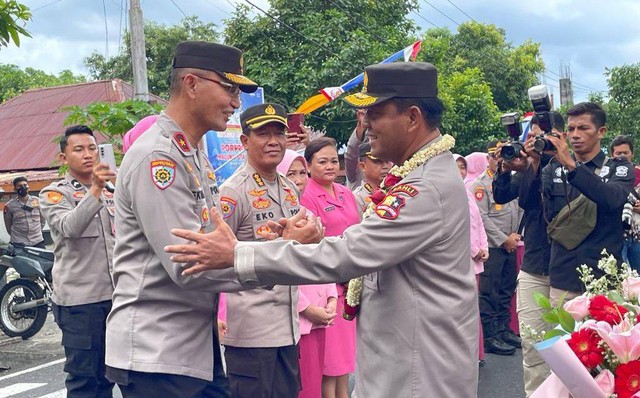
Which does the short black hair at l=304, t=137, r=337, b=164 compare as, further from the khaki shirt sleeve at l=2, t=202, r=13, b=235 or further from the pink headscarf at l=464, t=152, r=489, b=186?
the khaki shirt sleeve at l=2, t=202, r=13, b=235

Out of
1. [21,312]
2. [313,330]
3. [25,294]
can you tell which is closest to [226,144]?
[25,294]

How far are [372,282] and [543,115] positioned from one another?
2638mm

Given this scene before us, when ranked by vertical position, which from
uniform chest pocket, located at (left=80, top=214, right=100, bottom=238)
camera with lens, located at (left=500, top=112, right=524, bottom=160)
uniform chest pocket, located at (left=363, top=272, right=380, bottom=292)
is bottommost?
uniform chest pocket, located at (left=363, top=272, right=380, bottom=292)

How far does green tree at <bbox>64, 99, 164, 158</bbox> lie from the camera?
9.19 m

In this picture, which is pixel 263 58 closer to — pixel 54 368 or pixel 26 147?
pixel 26 147

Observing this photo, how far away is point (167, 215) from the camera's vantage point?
9.11 feet

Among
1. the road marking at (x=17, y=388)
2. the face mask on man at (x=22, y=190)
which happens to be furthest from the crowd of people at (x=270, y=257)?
the face mask on man at (x=22, y=190)

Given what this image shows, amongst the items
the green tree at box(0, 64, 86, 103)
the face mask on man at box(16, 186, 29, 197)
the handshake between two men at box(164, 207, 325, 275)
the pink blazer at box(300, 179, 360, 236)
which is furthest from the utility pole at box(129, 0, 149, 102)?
the green tree at box(0, 64, 86, 103)

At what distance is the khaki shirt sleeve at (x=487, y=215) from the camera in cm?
802

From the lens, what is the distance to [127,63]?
98.1ft

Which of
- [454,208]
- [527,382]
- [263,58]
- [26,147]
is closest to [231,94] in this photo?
[454,208]

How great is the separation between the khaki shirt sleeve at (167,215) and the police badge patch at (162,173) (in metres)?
0.01

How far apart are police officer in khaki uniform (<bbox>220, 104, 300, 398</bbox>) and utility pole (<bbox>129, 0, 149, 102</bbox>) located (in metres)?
9.67

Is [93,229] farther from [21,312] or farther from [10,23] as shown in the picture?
[21,312]
